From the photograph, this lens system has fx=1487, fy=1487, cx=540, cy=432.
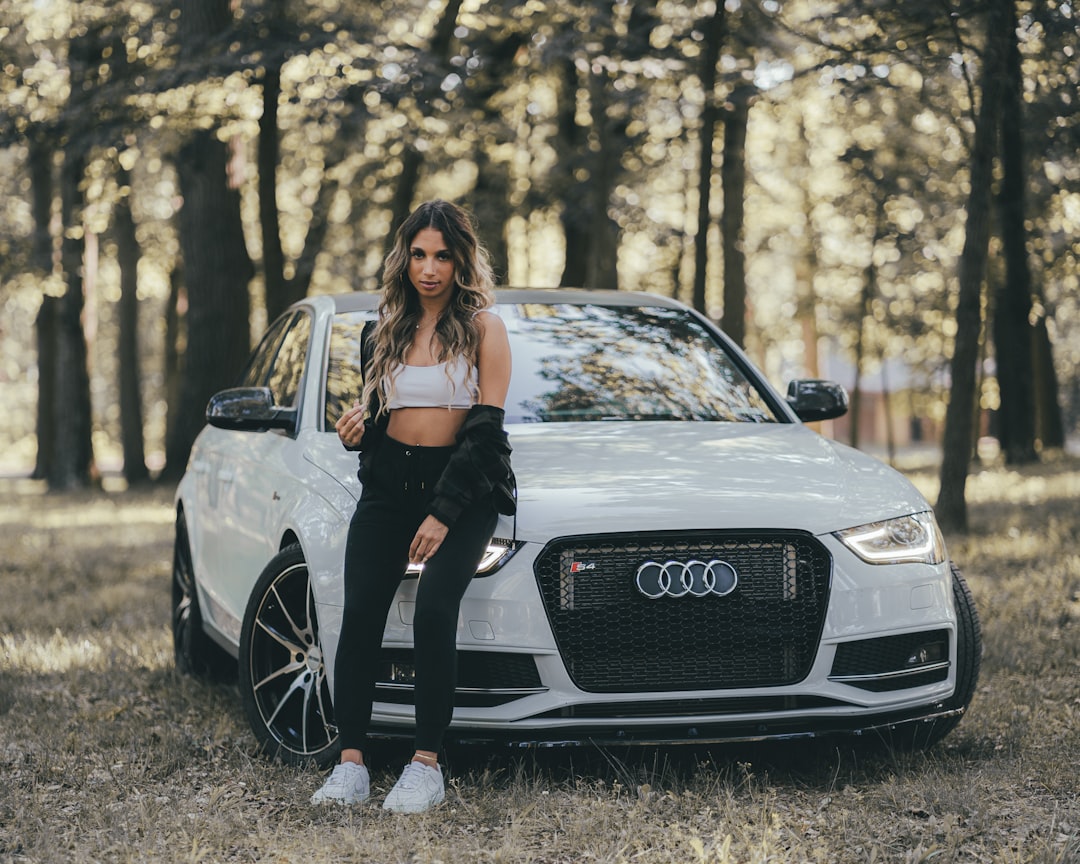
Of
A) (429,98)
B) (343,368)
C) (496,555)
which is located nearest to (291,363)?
(343,368)

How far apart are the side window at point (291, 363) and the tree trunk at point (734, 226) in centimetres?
809

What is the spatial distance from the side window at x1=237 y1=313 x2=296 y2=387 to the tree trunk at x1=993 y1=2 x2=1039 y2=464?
1320 cm

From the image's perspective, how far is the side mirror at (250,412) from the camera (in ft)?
18.3

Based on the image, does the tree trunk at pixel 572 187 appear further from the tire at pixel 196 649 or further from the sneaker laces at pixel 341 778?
the sneaker laces at pixel 341 778

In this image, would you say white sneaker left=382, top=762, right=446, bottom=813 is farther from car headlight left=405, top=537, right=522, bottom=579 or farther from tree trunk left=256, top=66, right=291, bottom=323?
tree trunk left=256, top=66, right=291, bottom=323

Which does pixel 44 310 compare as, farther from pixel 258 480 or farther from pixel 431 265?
pixel 431 265

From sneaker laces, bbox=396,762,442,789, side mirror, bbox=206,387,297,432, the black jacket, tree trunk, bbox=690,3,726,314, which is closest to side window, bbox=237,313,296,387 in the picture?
side mirror, bbox=206,387,297,432

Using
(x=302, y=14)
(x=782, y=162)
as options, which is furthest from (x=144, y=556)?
(x=782, y=162)

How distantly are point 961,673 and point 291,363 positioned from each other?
3.03 m

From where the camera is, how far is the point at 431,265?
15.3 feet

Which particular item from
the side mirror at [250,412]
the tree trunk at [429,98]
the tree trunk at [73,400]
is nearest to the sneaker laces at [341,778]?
the side mirror at [250,412]

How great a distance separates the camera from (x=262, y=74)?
1495 centimetres

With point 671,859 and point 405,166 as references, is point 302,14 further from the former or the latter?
point 671,859

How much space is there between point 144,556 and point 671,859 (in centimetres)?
893
